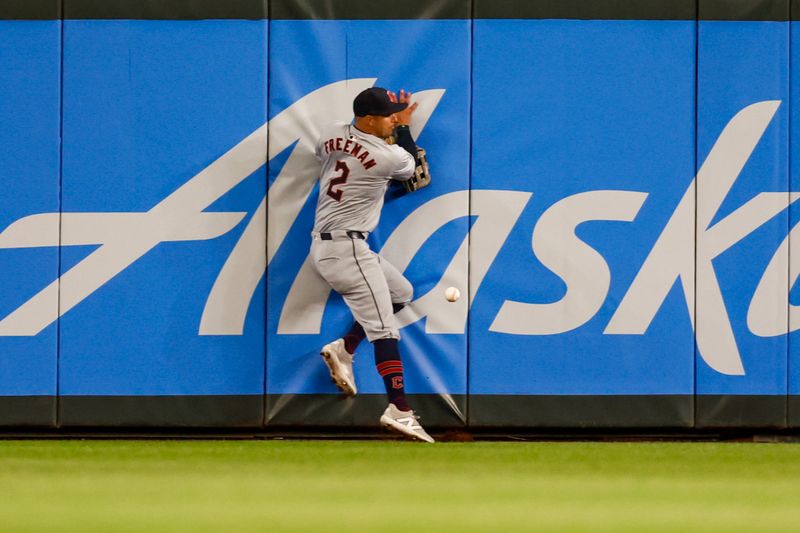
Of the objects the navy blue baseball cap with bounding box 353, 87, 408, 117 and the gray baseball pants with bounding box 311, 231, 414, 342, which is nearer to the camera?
the navy blue baseball cap with bounding box 353, 87, 408, 117

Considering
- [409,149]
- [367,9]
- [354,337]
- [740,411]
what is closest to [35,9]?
[367,9]

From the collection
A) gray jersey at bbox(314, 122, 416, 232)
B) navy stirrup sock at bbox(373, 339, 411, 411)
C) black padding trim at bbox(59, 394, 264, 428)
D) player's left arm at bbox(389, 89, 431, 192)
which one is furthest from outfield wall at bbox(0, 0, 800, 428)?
navy stirrup sock at bbox(373, 339, 411, 411)

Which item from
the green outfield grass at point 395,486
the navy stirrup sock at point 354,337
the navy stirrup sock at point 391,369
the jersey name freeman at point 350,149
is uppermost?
the jersey name freeman at point 350,149

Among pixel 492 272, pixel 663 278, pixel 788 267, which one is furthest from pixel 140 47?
pixel 788 267

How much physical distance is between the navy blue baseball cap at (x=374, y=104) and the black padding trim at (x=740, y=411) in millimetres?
2802

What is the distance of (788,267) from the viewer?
29.7ft

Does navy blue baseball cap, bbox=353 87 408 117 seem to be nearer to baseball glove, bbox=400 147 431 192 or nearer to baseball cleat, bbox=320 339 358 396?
baseball glove, bbox=400 147 431 192

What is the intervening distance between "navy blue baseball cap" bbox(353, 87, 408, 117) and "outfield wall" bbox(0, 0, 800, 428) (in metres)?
0.44

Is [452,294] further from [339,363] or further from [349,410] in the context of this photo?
[349,410]

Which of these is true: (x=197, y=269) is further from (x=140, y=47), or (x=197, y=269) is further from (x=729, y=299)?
(x=729, y=299)

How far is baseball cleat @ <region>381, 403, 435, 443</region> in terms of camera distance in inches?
335

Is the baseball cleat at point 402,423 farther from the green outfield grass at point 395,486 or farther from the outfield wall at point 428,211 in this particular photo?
the outfield wall at point 428,211

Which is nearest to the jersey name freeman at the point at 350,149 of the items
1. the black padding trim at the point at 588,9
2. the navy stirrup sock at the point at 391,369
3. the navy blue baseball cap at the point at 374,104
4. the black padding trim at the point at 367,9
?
the navy blue baseball cap at the point at 374,104

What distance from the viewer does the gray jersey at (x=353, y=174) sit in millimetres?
8555
